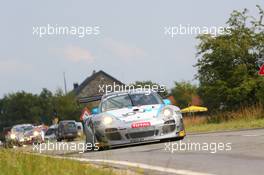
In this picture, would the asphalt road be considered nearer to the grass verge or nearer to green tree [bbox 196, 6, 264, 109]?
the grass verge

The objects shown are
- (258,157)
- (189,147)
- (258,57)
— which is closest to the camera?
(258,157)

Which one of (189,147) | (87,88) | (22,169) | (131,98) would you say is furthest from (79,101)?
(87,88)

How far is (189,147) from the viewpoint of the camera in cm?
1526

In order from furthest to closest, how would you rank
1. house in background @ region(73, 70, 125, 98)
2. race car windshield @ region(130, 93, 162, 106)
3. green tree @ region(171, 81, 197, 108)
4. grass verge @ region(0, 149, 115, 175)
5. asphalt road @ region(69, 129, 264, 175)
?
house in background @ region(73, 70, 125, 98) → green tree @ region(171, 81, 197, 108) → race car windshield @ region(130, 93, 162, 106) → asphalt road @ region(69, 129, 264, 175) → grass verge @ region(0, 149, 115, 175)

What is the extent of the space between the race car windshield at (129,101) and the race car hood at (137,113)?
1.67 ft

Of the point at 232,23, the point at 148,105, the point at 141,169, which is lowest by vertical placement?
the point at 141,169

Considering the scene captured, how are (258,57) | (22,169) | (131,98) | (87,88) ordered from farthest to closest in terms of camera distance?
(87,88) → (258,57) → (131,98) → (22,169)

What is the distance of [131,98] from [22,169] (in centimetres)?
760

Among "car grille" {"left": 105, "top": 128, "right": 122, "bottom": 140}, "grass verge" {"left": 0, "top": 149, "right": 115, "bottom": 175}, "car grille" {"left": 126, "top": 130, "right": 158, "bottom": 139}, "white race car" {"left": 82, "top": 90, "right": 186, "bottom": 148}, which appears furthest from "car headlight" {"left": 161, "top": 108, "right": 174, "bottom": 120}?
"grass verge" {"left": 0, "top": 149, "right": 115, "bottom": 175}

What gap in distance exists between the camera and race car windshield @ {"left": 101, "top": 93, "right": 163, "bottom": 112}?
1614 centimetres

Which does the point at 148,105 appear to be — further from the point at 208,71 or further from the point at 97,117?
the point at 208,71

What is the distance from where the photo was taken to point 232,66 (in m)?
39.2

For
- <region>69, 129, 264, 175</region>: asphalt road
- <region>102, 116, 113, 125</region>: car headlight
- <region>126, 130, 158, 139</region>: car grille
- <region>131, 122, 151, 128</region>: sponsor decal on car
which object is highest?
<region>102, 116, 113, 125</region>: car headlight

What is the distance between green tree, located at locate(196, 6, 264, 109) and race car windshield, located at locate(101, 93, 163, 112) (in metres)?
21.2
